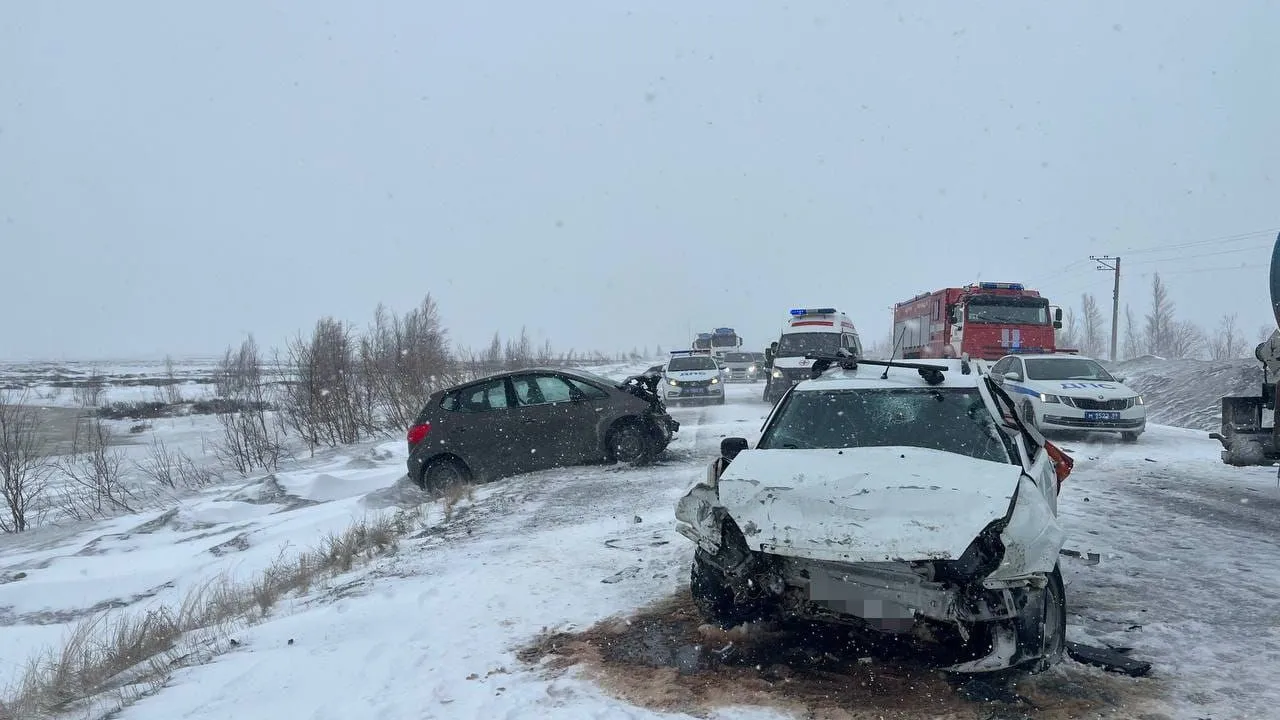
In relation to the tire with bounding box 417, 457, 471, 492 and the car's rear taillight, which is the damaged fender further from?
the car's rear taillight

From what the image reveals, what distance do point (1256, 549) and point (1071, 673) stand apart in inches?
152

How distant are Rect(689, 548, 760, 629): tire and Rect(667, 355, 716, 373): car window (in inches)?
776

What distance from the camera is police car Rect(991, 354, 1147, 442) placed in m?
13.0

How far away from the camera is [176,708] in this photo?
3.79 meters

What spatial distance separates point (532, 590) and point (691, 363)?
19193mm

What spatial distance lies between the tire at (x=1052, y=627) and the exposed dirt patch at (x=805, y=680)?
11cm

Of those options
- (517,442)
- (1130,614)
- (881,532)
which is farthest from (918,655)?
(517,442)

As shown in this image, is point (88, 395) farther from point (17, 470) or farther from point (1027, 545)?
point (1027, 545)

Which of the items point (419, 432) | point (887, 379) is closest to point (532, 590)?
point (887, 379)

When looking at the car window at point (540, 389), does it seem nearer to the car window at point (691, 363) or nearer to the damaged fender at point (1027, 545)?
the damaged fender at point (1027, 545)

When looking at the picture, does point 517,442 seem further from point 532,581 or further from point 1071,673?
point 1071,673

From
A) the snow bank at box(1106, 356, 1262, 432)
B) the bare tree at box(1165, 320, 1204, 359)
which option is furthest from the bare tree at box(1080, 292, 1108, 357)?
the snow bank at box(1106, 356, 1262, 432)

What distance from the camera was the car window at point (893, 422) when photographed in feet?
15.7

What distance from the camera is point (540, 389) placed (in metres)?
10.6
